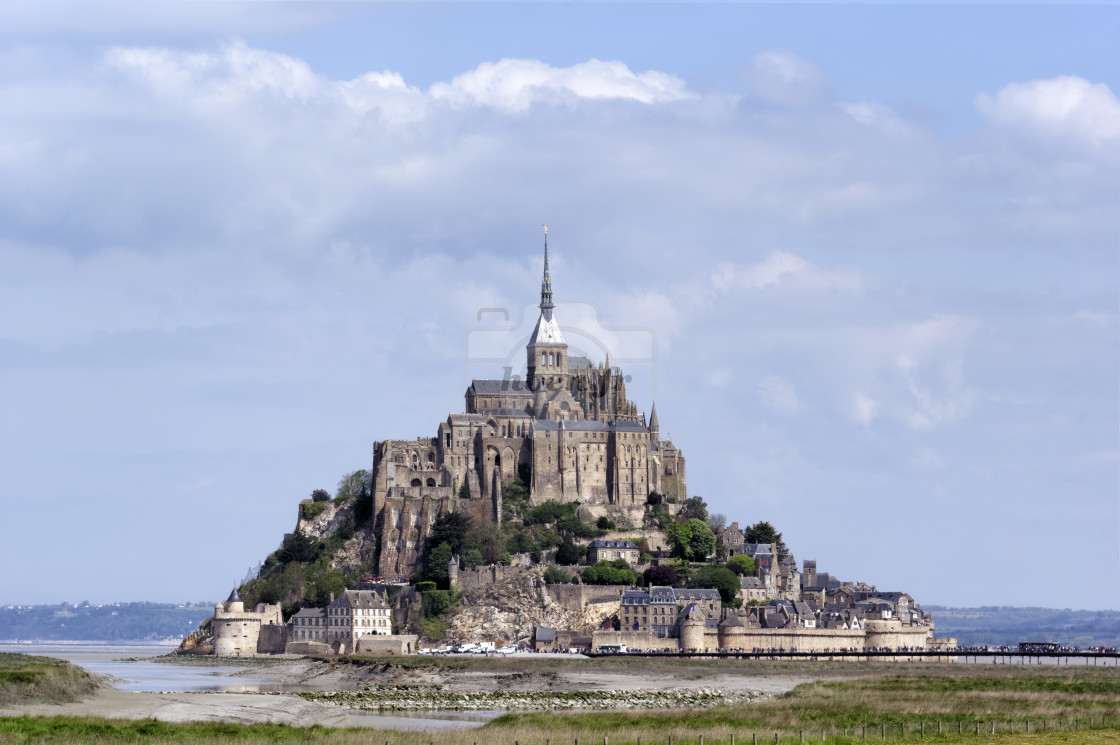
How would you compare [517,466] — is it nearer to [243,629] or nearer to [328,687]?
[243,629]

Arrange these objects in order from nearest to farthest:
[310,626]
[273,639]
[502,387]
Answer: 1. [310,626]
2. [273,639]
3. [502,387]

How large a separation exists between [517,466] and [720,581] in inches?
773

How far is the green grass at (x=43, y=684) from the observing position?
64000 mm

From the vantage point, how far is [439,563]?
116688 millimetres

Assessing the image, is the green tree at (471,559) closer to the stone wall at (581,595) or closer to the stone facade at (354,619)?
the stone wall at (581,595)

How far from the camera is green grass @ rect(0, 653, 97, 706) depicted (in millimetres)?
64000

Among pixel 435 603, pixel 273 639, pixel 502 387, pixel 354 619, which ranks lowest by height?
pixel 273 639

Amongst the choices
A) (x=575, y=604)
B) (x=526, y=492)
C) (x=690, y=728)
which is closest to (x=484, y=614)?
(x=575, y=604)

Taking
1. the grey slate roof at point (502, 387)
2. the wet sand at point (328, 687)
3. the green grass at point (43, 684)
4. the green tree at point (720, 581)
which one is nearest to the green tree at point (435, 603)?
the wet sand at point (328, 687)

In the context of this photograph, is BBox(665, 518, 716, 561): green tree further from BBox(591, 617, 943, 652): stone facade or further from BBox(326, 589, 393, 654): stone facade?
BBox(326, 589, 393, 654): stone facade

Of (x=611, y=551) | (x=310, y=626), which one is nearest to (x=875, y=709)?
(x=611, y=551)

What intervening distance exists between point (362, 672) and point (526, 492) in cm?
3274

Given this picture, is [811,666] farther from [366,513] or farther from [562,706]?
[366,513]

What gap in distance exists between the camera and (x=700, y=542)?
123 metres
